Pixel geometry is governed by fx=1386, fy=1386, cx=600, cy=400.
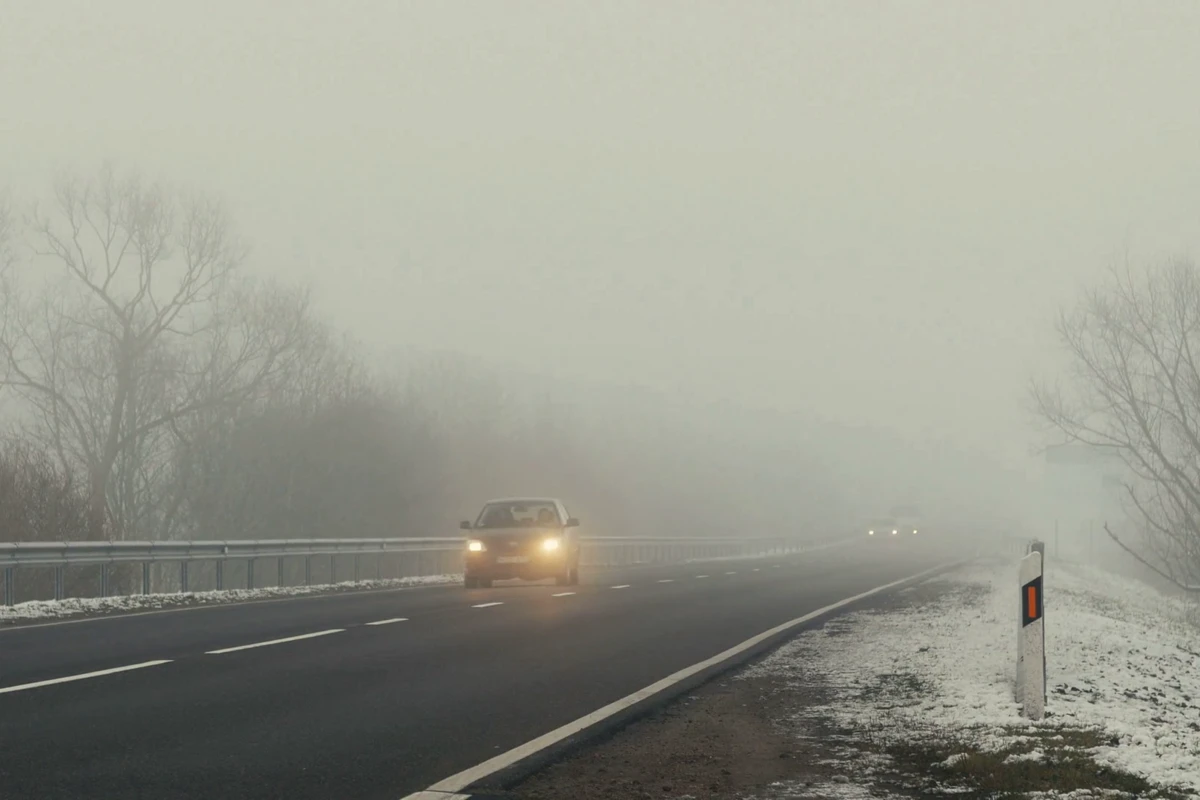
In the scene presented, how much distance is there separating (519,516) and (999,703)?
773 inches

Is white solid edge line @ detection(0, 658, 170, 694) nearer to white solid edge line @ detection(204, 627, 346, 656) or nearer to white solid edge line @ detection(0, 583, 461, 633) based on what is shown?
white solid edge line @ detection(204, 627, 346, 656)

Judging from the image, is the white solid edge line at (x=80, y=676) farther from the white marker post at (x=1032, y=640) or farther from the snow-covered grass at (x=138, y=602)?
the white marker post at (x=1032, y=640)

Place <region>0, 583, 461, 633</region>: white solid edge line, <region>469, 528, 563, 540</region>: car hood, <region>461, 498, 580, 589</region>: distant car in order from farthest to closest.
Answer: <region>469, 528, 563, 540</region>: car hood
<region>461, 498, 580, 589</region>: distant car
<region>0, 583, 461, 633</region>: white solid edge line

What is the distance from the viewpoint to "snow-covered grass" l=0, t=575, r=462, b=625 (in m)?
19.0

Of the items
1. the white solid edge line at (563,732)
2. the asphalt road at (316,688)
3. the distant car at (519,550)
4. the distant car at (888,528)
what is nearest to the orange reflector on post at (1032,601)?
the white solid edge line at (563,732)

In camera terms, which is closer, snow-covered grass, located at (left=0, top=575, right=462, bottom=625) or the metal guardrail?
snow-covered grass, located at (left=0, top=575, right=462, bottom=625)

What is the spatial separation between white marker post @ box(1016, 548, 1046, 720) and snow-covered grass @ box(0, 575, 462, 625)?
13.5 metres

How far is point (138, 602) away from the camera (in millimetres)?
21234

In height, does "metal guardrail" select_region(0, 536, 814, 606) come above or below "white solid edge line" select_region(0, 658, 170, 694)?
above

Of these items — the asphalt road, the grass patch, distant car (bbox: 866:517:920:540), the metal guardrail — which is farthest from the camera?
distant car (bbox: 866:517:920:540)

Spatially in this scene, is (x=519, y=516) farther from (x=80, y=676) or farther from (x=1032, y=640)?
(x=1032, y=640)

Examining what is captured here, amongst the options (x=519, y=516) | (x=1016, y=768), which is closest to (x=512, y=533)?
(x=519, y=516)

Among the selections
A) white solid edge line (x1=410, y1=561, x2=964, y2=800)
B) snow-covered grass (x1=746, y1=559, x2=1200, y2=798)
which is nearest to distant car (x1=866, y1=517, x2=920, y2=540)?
snow-covered grass (x1=746, y1=559, x2=1200, y2=798)

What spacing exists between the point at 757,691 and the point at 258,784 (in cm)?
520
